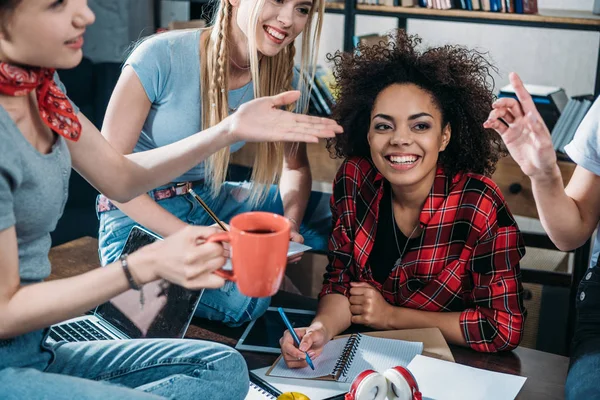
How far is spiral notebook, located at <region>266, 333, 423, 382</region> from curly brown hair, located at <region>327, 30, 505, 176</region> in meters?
0.44

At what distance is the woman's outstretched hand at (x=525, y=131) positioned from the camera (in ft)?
4.90

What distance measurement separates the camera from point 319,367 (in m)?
1.59

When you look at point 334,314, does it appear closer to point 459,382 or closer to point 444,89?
point 459,382

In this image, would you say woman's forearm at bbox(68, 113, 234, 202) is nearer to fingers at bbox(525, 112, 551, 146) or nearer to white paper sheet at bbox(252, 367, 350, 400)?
white paper sheet at bbox(252, 367, 350, 400)

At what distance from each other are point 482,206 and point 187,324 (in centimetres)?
72

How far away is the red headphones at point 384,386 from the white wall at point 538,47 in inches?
80.8

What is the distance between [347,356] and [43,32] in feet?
3.04

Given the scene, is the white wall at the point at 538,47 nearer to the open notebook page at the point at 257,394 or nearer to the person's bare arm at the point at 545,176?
the person's bare arm at the point at 545,176

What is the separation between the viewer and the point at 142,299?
177 cm

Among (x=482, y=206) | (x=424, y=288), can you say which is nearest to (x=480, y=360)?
(x=424, y=288)

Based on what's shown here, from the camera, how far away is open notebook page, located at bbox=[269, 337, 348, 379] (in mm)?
1564

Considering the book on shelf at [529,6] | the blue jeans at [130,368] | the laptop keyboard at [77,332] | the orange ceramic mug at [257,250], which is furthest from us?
the book on shelf at [529,6]

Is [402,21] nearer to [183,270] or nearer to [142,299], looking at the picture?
[142,299]

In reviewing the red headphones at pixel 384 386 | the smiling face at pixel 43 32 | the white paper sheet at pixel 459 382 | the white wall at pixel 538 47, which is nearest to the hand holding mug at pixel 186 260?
the smiling face at pixel 43 32
